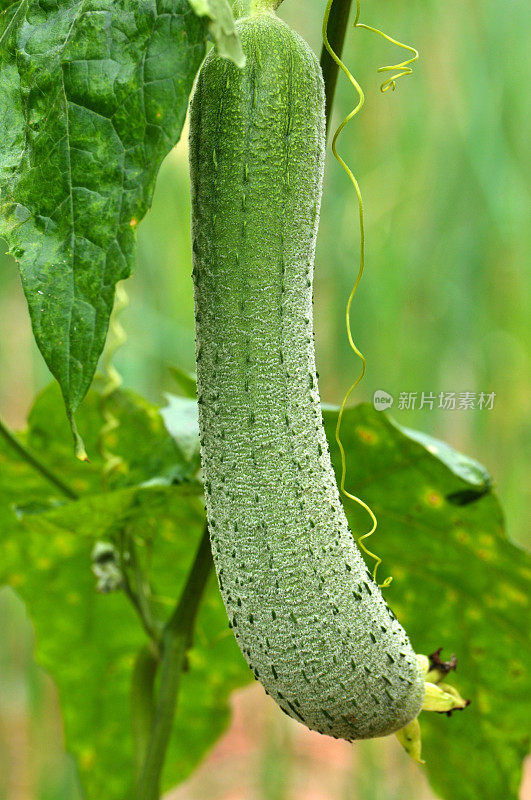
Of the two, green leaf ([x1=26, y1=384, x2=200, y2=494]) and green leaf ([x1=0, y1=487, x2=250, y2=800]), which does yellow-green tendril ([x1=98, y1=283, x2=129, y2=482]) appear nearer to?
green leaf ([x1=26, y1=384, x2=200, y2=494])

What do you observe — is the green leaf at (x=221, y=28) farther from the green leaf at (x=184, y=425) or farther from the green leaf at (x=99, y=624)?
the green leaf at (x=99, y=624)

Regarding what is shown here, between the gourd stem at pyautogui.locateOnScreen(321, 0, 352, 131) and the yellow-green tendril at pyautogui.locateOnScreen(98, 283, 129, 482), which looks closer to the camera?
the gourd stem at pyautogui.locateOnScreen(321, 0, 352, 131)

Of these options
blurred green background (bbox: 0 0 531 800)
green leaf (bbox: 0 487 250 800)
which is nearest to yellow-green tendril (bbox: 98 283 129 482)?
green leaf (bbox: 0 487 250 800)

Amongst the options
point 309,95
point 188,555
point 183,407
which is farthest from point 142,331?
point 309,95

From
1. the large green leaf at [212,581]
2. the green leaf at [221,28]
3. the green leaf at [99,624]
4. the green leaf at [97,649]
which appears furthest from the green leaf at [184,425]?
the green leaf at [221,28]

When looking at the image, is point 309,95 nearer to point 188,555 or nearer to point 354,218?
point 188,555

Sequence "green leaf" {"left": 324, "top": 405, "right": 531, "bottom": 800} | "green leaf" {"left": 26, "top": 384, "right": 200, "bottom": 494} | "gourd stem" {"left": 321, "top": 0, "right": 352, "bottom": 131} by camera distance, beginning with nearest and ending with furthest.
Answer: "gourd stem" {"left": 321, "top": 0, "right": 352, "bottom": 131}, "green leaf" {"left": 324, "top": 405, "right": 531, "bottom": 800}, "green leaf" {"left": 26, "top": 384, "right": 200, "bottom": 494}
